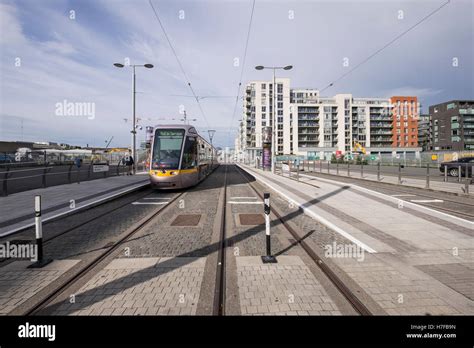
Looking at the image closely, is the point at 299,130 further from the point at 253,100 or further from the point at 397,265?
the point at 397,265

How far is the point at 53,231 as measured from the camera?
5.84m

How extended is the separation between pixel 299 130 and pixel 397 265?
9090 cm

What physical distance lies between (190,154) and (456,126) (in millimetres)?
124319

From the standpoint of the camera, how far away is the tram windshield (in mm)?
11477

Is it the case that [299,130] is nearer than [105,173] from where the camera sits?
No

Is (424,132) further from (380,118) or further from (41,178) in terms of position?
(41,178)

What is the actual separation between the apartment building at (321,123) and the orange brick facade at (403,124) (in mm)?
505

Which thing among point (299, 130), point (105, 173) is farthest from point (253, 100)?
point (105, 173)

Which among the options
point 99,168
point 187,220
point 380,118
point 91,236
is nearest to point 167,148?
point 187,220

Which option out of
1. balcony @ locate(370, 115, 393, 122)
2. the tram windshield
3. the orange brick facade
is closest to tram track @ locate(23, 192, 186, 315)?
the tram windshield

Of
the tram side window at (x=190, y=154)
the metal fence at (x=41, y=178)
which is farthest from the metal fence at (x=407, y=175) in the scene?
the metal fence at (x=41, y=178)

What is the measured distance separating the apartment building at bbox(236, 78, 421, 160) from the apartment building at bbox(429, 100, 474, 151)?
16504 millimetres

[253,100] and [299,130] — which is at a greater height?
[253,100]

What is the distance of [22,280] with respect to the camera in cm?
347
